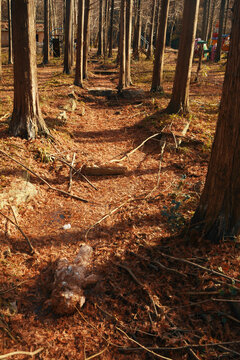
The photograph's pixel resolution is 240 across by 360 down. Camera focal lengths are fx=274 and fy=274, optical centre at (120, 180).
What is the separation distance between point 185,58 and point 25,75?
18.0 ft

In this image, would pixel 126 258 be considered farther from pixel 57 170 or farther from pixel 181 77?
pixel 181 77

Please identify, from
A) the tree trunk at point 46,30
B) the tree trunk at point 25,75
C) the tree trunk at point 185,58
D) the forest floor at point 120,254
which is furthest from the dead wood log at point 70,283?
the tree trunk at point 46,30

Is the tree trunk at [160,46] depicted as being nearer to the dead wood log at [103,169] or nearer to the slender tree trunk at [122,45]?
the slender tree trunk at [122,45]

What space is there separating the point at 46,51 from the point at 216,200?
20.6 m

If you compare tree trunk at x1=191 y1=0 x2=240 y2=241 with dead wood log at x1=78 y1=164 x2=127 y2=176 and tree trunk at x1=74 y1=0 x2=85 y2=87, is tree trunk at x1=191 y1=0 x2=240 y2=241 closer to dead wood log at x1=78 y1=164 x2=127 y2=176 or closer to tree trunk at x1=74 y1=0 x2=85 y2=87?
dead wood log at x1=78 y1=164 x2=127 y2=176

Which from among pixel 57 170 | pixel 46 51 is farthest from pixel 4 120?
pixel 46 51

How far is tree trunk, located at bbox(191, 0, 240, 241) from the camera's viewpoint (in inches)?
129

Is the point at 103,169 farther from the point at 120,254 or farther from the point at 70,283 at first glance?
the point at 70,283

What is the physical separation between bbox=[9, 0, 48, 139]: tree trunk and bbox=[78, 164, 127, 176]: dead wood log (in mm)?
1549

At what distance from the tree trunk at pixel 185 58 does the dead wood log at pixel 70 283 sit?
717 centimetres

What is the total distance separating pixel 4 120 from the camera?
7.62 meters

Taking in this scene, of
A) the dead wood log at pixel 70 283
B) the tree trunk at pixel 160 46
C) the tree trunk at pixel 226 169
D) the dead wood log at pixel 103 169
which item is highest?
the tree trunk at pixel 160 46

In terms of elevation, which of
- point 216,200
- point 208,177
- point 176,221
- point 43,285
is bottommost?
point 43,285

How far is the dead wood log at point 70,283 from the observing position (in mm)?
3279
